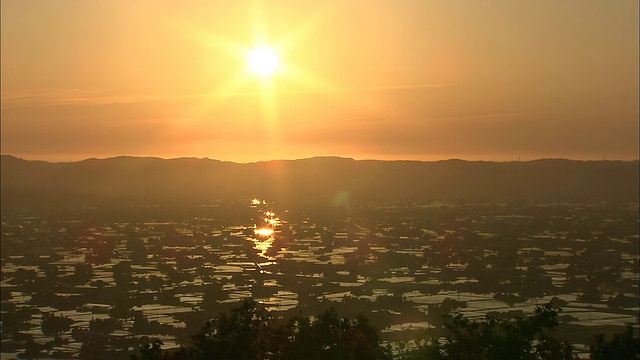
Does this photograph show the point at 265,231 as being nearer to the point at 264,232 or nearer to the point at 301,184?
the point at 264,232

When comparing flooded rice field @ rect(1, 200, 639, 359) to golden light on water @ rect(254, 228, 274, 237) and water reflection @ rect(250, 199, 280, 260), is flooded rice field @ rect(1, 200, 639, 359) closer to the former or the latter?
water reflection @ rect(250, 199, 280, 260)

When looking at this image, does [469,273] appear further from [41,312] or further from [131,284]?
[41,312]

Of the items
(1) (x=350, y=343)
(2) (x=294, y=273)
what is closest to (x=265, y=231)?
(2) (x=294, y=273)

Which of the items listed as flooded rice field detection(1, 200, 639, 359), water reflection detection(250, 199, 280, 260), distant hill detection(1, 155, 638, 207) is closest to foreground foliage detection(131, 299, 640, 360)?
flooded rice field detection(1, 200, 639, 359)

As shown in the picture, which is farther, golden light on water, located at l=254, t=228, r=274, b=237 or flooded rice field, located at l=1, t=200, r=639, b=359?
golden light on water, located at l=254, t=228, r=274, b=237

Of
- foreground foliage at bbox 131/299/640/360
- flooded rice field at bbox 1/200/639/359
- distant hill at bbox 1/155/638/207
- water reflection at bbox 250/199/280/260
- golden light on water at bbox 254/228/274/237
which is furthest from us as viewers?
distant hill at bbox 1/155/638/207

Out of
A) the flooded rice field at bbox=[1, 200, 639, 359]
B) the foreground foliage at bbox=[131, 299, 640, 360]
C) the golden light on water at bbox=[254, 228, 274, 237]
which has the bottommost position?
the flooded rice field at bbox=[1, 200, 639, 359]

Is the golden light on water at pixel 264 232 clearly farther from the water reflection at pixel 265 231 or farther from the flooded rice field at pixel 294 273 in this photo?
the flooded rice field at pixel 294 273
